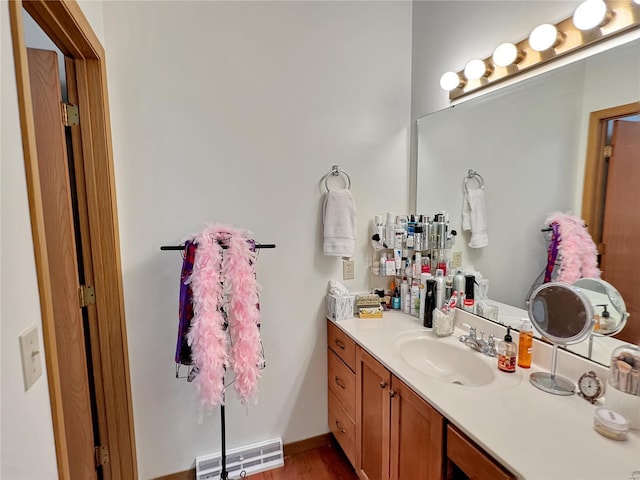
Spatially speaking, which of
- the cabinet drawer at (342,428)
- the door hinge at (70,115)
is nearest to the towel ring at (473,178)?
the cabinet drawer at (342,428)

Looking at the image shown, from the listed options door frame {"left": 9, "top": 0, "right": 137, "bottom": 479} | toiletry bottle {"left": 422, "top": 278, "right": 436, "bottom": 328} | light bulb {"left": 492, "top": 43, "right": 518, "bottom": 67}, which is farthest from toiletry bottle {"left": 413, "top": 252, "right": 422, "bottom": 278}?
door frame {"left": 9, "top": 0, "right": 137, "bottom": 479}

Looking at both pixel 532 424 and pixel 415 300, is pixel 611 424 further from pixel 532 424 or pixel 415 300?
pixel 415 300

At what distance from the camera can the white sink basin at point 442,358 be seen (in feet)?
4.72

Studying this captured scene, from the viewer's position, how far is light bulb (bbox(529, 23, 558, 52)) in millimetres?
1304

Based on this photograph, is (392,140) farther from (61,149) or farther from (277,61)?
(61,149)

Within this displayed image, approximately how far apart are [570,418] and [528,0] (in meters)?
1.65

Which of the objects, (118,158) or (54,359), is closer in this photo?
(54,359)

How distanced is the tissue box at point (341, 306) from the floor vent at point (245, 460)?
85cm

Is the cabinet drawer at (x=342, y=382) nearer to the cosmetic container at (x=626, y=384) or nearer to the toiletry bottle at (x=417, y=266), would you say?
the toiletry bottle at (x=417, y=266)

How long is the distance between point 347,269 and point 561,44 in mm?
1476

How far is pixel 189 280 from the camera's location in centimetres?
140

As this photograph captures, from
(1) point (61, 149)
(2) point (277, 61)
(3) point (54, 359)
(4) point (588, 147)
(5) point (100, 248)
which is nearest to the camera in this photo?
(3) point (54, 359)

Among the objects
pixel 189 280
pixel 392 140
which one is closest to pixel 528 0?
pixel 392 140

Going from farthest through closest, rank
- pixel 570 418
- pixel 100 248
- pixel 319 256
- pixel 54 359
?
pixel 319 256 < pixel 100 248 < pixel 570 418 < pixel 54 359
